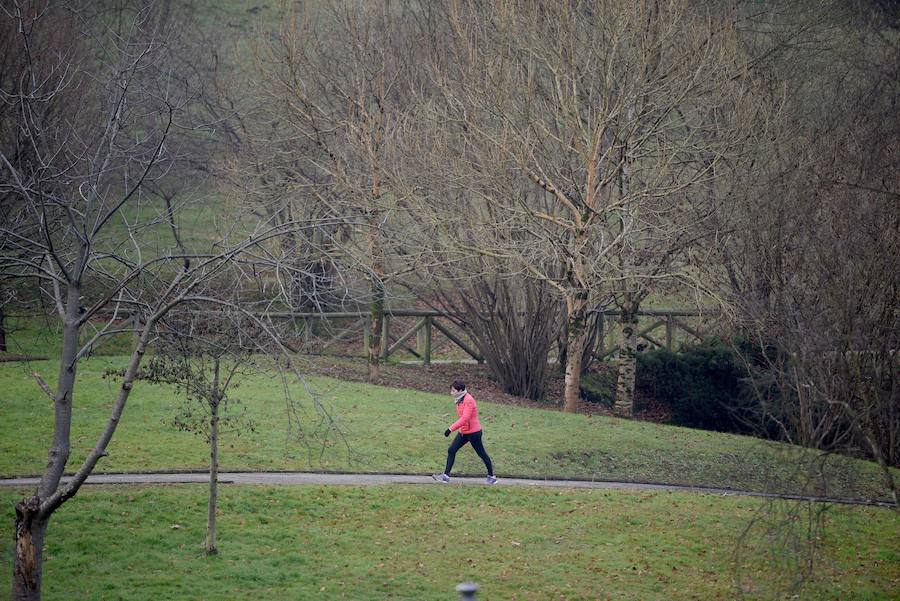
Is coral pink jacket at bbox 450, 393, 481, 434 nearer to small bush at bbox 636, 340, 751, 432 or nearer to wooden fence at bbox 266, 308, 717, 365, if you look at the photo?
wooden fence at bbox 266, 308, 717, 365

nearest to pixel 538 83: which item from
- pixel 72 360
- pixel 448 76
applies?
pixel 448 76

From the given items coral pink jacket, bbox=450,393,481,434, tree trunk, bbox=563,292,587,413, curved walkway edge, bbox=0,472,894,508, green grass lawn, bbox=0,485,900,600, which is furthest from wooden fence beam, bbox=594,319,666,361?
coral pink jacket, bbox=450,393,481,434

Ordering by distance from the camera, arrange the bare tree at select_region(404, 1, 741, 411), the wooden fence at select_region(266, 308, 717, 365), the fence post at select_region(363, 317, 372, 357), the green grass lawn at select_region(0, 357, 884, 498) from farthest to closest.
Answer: the wooden fence at select_region(266, 308, 717, 365) → the fence post at select_region(363, 317, 372, 357) → the bare tree at select_region(404, 1, 741, 411) → the green grass lawn at select_region(0, 357, 884, 498)

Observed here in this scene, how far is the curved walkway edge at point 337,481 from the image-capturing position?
14336 mm

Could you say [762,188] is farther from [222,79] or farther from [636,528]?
[222,79]

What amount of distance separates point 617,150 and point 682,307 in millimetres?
9331

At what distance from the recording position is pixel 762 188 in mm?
21766

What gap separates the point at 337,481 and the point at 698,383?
1253 cm

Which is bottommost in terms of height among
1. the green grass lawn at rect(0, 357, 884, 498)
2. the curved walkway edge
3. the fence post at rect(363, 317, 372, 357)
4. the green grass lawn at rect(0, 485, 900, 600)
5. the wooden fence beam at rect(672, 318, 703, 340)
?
the green grass lawn at rect(0, 485, 900, 600)

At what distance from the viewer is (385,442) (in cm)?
1739

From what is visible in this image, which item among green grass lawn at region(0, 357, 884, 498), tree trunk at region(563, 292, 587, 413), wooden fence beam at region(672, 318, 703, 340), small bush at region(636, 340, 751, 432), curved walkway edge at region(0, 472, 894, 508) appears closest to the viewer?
curved walkway edge at region(0, 472, 894, 508)

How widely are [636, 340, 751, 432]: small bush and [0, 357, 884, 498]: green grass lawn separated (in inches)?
123

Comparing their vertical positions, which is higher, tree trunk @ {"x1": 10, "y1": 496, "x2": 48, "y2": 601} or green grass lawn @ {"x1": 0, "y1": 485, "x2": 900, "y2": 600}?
tree trunk @ {"x1": 10, "y1": 496, "x2": 48, "y2": 601}

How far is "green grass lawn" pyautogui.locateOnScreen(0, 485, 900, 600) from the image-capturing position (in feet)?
38.0
